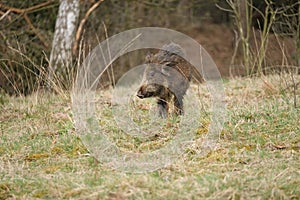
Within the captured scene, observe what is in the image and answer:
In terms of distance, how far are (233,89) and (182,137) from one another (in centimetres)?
401

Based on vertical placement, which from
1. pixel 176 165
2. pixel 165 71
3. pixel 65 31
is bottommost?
pixel 176 165

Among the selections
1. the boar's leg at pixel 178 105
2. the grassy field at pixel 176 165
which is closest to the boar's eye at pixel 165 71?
the boar's leg at pixel 178 105

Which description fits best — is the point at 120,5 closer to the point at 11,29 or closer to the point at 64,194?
the point at 11,29

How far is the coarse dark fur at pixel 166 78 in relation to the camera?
6.16 m

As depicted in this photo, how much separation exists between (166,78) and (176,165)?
5.29 ft

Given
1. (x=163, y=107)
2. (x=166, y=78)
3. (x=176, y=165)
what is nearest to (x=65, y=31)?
(x=163, y=107)

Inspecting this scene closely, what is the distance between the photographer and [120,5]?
48.3ft

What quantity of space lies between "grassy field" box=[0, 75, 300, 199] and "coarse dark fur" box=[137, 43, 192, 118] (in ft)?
2.00

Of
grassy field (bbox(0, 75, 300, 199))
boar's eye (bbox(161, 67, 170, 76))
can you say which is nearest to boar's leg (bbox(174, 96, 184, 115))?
Answer: boar's eye (bbox(161, 67, 170, 76))

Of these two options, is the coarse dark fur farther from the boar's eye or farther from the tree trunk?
the tree trunk

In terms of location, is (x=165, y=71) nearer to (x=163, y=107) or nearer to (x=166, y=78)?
(x=166, y=78)

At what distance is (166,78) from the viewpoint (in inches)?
246

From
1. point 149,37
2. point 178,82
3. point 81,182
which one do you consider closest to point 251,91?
point 178,82

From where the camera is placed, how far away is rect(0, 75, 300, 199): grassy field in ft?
13.6
